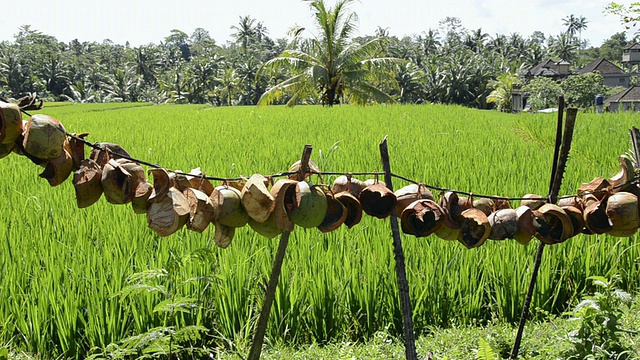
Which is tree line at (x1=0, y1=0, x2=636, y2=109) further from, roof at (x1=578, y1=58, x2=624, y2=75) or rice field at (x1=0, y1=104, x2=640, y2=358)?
rice field at (x1=0, y1=104, x2=640, y2=358)

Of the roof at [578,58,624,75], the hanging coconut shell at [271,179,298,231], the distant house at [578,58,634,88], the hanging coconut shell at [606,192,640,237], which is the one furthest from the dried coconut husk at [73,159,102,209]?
→ the roof at [578,58,624,75]

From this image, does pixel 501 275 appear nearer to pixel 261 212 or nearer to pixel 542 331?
pixel 542 331

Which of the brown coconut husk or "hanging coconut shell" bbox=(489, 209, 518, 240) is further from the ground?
the brown coconut husk

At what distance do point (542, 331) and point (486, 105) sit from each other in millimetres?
31069

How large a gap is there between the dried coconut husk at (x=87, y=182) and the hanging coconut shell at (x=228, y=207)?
0.18 meters

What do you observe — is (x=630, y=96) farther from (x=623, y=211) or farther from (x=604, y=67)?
(x=623, y=211)

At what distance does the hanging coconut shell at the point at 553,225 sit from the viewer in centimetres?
102

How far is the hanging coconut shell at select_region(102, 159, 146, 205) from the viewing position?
800mm

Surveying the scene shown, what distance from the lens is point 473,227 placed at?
100cm

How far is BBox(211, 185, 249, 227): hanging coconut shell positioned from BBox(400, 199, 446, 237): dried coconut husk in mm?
285

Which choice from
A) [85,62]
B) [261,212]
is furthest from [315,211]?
[85,62]

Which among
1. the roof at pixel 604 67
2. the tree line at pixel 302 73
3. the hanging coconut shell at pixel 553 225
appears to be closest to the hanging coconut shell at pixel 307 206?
the hanging coconut shell at pixel 553 225

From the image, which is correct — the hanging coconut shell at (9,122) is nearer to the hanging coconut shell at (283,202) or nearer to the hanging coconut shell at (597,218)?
the hanging coconut shell at (283,202)

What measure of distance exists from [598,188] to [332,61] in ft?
53.3
